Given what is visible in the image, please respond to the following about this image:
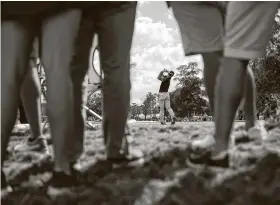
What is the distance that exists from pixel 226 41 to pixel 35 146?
0.72 metres

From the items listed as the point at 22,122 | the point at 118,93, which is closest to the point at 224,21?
the point at 118,93

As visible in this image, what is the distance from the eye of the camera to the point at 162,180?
1.23 metres

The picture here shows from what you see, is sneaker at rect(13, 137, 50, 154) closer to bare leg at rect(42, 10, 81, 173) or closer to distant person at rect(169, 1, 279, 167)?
bare leg at rect(42, 10, 81, 173)

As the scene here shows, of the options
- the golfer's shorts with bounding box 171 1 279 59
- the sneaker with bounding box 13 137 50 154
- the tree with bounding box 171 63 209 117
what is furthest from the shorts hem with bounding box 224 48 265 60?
the tree with bounding box 171 63 209 117

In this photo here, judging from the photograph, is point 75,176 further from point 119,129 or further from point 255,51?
point 255,51

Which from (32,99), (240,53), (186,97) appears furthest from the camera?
(186,97)

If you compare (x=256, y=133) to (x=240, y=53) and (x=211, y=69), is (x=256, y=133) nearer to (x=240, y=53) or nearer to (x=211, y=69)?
(x=211, y=69)

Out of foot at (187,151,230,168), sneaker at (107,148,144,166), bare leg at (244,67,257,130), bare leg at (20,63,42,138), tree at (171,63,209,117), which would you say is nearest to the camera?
foot at (187,151,230,168)

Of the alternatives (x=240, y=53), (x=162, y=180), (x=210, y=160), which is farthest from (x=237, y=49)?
(x=162, y=180)

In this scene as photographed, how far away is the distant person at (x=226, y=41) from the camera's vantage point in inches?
52.5

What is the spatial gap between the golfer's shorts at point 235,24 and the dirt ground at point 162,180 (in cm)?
32

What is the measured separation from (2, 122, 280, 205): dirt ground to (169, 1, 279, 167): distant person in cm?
7

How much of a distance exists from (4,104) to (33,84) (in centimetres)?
31

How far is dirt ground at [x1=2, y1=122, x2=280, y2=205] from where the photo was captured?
1.10m
